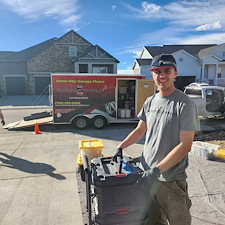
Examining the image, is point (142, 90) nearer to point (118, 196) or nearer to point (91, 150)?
point (91, 150)

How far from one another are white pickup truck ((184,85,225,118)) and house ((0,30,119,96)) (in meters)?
17.3

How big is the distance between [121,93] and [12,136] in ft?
17.7

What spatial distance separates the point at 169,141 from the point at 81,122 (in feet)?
23.6

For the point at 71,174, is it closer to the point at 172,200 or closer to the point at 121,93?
the point at 172,200

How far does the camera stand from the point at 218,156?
4.98 m

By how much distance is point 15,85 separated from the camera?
2570 cm

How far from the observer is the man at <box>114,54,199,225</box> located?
1.75 m

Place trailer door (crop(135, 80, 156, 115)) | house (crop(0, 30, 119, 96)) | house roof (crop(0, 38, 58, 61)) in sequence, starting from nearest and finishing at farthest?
trailer door (crop(135, 80, 156, 115)) → house (crop(0, 30, 119, 96)) → house roof (crop(0, 38, 58, 61))

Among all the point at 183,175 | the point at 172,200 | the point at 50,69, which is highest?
the point at 50,69

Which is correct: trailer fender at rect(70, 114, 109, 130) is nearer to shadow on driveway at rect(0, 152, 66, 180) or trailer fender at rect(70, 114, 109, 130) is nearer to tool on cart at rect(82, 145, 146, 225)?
shadow on driveway at rect(0, 152, 66, 180)

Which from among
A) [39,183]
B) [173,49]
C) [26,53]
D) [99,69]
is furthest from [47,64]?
[39,183]

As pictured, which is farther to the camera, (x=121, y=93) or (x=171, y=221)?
(x=121, y=93)

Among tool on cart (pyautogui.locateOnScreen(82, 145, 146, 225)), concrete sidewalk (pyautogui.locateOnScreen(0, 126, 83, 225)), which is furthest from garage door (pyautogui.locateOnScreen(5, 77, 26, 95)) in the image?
tool on cart (pyautogui.locateOnScreen(82, 145, 146, 225))

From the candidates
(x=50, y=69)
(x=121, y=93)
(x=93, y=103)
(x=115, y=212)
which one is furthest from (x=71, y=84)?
(x=50, y=69)
